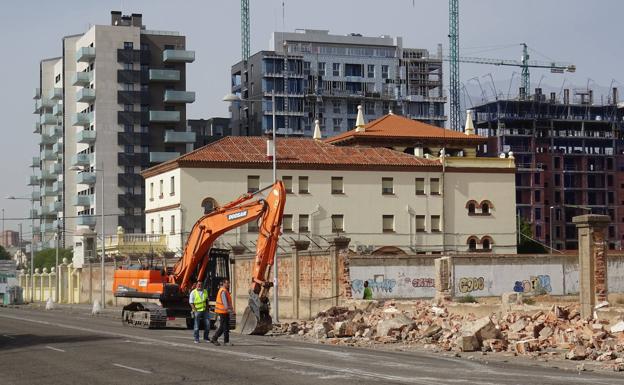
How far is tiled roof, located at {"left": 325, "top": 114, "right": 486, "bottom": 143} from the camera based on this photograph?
9406 cm

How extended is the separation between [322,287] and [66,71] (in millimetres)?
100187

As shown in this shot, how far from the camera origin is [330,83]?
16750 cm

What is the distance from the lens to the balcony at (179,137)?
130m

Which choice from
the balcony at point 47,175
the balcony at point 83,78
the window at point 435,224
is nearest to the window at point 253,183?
the window at point 435,224

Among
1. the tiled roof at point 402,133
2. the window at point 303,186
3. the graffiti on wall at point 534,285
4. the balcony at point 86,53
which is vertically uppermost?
the balcony at point 86,53

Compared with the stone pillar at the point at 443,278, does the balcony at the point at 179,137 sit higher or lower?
higher

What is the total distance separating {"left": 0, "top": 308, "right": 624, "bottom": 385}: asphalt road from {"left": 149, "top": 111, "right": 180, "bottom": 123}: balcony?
3781 inches

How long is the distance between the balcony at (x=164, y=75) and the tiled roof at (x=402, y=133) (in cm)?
3818

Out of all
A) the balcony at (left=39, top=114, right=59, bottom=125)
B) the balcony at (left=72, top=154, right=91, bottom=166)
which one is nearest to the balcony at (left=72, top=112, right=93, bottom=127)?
the balcony at (left=72, top=154, right=91, bottom=166)

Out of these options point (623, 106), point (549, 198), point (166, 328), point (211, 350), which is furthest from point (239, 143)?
point (623, 106)

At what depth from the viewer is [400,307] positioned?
143 ft

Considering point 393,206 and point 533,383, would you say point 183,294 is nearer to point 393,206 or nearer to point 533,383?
point 533,383

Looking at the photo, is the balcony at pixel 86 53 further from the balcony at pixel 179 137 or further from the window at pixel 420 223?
the window at pixel 420 223

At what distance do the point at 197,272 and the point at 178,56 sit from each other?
91.0 metres
